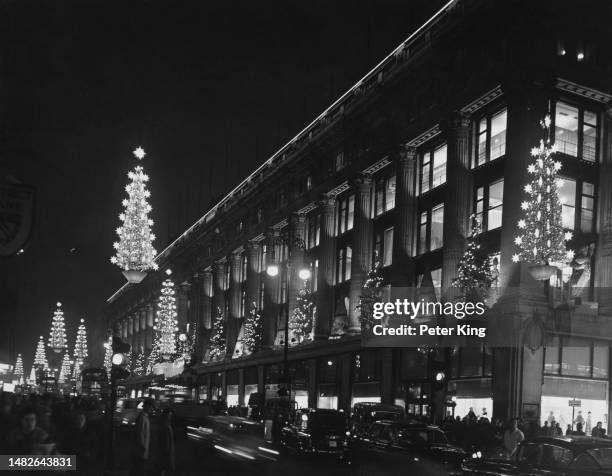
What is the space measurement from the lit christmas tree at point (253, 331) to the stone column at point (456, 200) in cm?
3106

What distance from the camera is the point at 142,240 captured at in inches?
1980

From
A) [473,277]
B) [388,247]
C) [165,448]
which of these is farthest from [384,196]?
[165,448]

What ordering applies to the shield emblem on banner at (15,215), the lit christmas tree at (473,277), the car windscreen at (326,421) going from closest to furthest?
the shield emblem on banner at (15,215) → the car windscreen at (326,421) → the lit christmas tree at (473,277)

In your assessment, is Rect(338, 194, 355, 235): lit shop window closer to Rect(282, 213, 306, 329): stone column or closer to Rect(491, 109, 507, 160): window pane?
Rect(282, 213, 306, 329): stone column

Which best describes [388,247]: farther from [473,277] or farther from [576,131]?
[576,131]

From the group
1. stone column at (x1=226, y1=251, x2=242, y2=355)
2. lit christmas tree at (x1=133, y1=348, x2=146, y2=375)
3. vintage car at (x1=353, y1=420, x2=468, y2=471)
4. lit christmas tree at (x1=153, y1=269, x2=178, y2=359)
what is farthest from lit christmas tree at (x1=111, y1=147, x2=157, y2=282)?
lit christmas tree at (x1=133, y1=348, x2=146, y2=375)

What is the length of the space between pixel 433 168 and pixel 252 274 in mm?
34072

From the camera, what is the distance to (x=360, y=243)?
56625mm

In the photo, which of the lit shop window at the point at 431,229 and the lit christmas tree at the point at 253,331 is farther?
the lit christmas tree at the point at 253,331

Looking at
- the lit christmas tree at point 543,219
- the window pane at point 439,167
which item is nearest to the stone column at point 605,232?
the lit christmas tree at point 543,219

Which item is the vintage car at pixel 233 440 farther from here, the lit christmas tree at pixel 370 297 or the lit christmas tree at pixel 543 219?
the lit christmas tree at pixel 543 219

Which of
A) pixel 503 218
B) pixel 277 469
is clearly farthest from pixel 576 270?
pixel 277 469

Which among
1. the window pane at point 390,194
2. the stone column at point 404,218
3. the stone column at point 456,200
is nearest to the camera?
the stone column at point 456,200

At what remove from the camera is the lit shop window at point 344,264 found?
6059 centimetres
